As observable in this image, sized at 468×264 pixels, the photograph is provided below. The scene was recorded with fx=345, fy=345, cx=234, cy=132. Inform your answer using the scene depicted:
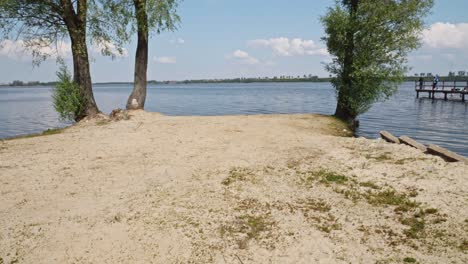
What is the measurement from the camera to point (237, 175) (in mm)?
9562

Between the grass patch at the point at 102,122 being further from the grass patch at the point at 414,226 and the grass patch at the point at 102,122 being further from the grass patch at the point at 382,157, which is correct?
the grass patch at the point at 414,226

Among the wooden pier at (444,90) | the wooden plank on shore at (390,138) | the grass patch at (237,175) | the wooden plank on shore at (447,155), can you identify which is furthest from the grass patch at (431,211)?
the wooden pier at (444,90)

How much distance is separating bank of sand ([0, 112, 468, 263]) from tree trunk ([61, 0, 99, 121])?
6.52 metres

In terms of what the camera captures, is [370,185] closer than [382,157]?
Yes

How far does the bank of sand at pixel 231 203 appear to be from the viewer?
5.84m

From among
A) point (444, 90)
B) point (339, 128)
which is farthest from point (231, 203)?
point (444, 90)

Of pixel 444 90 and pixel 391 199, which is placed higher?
pixel 444 90

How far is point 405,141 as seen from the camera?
42.0ft

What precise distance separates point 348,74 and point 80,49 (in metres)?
15.9

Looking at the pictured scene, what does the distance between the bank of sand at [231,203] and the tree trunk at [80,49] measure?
21.4ft

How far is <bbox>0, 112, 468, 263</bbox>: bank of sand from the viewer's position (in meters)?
5.84

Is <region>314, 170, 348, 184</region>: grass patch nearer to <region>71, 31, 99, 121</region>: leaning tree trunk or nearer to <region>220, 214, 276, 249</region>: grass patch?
<region>220, 214, 276, 249</region>: grass patch

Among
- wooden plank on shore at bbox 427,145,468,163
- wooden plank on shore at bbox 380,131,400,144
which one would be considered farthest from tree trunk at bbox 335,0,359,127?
wooden plank on shore at bbox 427,145,468,163

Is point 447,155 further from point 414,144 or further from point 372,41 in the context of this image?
point 372,41
